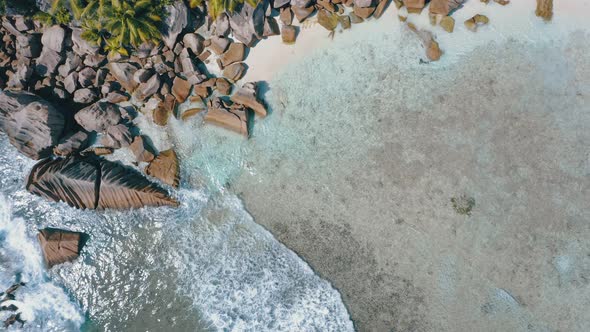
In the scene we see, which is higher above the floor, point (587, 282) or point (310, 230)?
point (310, 230)

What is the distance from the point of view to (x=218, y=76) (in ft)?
37.1

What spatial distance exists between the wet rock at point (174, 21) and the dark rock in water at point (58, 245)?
230 inches

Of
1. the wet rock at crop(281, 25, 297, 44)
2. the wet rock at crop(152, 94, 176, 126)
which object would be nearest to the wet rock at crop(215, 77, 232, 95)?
the wet rock at crop(152, 94, 176, 126)

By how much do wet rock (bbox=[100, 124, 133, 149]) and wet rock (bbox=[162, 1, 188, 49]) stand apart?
2.64 metres

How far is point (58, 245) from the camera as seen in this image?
36.0ft

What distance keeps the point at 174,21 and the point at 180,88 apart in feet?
5.57

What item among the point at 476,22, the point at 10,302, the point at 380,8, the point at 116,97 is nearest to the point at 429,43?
the point at 476,22

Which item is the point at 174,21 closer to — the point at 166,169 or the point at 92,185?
the point at 166,169

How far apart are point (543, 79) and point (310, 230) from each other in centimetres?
730

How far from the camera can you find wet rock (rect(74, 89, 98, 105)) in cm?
1108

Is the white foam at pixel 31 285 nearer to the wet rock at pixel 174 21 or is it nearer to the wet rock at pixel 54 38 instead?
the wet rock at pixel 54 38

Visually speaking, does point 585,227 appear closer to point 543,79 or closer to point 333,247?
point 543,79

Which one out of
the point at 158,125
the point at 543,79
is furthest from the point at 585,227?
the point at 158,125

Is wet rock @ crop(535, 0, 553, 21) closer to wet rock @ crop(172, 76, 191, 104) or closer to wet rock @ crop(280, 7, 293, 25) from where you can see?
wet rock @ crop(280, 7, 293, 25)
